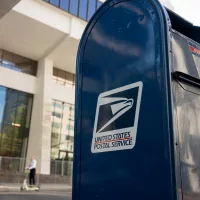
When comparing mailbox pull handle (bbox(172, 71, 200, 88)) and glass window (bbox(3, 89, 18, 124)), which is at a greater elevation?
glass window (bbox(3, 89, 18, 124))

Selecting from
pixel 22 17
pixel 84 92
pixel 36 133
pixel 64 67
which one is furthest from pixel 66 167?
pixel 84 92

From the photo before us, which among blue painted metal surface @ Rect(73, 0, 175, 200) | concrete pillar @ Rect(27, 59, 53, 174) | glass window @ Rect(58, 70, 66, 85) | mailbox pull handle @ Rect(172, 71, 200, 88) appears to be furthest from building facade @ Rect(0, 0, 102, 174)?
mailbox pull handle @ Rect(172, 71, 200, 88)

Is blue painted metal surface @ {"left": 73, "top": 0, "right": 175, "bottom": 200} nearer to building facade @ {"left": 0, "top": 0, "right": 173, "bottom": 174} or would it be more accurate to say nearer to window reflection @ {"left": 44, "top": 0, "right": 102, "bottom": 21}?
building facade @ {"left": 0, "top": 0, "right": 173, "bottom": 174}

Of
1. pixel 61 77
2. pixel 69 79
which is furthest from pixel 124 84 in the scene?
pixel 69 79

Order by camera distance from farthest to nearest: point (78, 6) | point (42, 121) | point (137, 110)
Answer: point (78, 6) < point (42, 121) < point (137, 110)

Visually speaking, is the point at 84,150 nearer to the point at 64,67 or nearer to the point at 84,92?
the point at 84,92

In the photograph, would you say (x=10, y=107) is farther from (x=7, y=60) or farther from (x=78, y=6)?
(x=78, y=6)

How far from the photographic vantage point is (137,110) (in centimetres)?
188

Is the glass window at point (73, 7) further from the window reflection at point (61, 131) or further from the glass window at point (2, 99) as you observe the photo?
the glass window at point (2, 99)

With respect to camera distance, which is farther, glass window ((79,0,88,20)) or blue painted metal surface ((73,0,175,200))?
glass window ((79,0,88,20))

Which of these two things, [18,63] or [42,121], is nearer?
[42,121]

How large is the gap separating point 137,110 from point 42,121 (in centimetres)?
2377

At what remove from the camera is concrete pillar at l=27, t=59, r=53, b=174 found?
24.3 m

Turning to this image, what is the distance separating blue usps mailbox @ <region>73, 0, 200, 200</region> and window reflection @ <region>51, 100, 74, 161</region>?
2427cm
